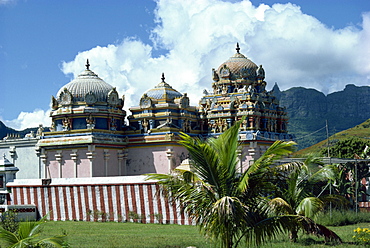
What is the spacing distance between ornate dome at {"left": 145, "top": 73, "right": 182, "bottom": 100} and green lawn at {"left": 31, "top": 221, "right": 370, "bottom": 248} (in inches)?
793

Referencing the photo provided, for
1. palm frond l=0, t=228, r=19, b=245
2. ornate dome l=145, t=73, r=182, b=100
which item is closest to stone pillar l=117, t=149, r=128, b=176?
ornate dome l=145, t=73, r=182, b=100

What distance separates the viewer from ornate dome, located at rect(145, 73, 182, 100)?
47.1m

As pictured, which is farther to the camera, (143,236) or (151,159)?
(151,159)

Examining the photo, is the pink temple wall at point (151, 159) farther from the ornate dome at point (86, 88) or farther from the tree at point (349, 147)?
the tree at point (349, 147)

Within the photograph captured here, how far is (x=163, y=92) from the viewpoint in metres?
47.2

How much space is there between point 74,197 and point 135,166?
14.4m

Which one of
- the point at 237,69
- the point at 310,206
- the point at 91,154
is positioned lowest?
the point at 310,206

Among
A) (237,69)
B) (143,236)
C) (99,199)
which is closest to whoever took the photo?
(143,236)

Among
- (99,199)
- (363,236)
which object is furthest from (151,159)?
(363,236)

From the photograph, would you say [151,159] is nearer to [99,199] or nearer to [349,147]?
[99,199]

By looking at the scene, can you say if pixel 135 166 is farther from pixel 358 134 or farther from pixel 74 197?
pixel 358 134

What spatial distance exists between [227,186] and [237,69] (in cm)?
3722

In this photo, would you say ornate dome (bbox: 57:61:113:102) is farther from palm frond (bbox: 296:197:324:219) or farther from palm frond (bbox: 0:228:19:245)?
palm frond (bbox: 0:228:19:245)

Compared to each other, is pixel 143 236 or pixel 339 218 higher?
pixel 143 236
